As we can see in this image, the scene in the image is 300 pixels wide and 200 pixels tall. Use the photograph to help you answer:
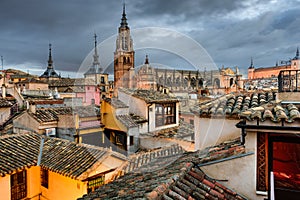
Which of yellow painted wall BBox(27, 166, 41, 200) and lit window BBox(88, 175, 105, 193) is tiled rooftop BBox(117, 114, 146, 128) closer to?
lit window BBox(88, 175, 105, 193)

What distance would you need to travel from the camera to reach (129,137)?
448 inches

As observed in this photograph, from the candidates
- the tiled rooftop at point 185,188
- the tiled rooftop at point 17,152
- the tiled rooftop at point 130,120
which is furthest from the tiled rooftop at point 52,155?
the tiled rooftop at point 185,188

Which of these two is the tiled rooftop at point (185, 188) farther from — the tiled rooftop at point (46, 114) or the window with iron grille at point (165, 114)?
the window with iron grille at point (165, 114)

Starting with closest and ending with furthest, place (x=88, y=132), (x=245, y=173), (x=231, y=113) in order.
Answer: (x=245, y=173) < (x=231, y=113) < (x=88, y=132)

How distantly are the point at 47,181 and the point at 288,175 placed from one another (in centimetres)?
739

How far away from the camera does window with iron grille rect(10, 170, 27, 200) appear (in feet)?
24.8

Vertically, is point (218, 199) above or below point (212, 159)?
below

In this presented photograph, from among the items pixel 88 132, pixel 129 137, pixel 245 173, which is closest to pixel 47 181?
pixel 88 132

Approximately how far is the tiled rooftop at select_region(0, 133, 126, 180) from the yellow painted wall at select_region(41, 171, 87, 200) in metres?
0.37

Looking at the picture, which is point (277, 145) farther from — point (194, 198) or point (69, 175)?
point (69, 175)

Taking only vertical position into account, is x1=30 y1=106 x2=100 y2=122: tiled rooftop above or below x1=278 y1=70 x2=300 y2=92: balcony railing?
below

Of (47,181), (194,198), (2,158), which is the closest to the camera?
(194,198)

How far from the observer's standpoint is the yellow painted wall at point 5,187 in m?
6.94

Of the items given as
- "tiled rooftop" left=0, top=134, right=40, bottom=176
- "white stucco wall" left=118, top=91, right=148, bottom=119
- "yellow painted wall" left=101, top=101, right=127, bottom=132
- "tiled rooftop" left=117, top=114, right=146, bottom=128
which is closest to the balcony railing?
"tiled rooftop" left=117, top=114, right=146, bottom=128
